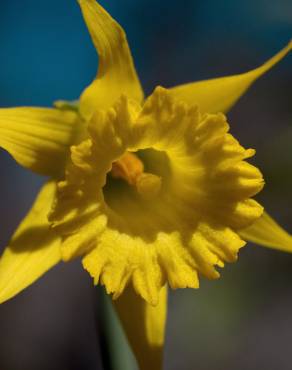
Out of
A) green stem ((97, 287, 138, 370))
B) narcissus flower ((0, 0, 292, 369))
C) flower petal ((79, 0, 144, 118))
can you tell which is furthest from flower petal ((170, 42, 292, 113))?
green stem ((97, 287, 138, 370))

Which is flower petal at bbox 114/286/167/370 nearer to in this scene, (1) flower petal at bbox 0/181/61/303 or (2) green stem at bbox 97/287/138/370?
(2) green stem at bbox 97/287/138/370

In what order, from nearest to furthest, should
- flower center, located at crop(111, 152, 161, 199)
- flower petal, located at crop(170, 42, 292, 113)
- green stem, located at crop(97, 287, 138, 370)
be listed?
green stem, located at crop(97, 287, 138, 370), flower petal, located at crop(170, 42, 292, 113), flower center, located at crop(111, 152, 161, 199)

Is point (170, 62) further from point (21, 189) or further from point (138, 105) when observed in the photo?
point (138, 105)

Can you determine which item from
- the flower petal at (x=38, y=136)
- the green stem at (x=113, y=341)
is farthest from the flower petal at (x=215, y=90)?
the green stem at (x=113, y=341)

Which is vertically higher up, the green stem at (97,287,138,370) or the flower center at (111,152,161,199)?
the flower center at (111,152,161,199)

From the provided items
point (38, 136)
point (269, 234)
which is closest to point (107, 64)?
point (38, 136)

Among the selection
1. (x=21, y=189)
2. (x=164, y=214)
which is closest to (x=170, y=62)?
(x=21, y=189)

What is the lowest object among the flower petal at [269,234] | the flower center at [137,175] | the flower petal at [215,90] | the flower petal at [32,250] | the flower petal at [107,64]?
the flower petal at [269,234]

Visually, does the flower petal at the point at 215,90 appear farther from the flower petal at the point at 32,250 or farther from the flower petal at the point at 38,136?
the flower petal at the point at 32,250

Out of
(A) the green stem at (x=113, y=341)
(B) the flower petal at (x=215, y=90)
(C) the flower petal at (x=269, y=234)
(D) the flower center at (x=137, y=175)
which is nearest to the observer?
(A) the green stem at (x=113, y=341)
